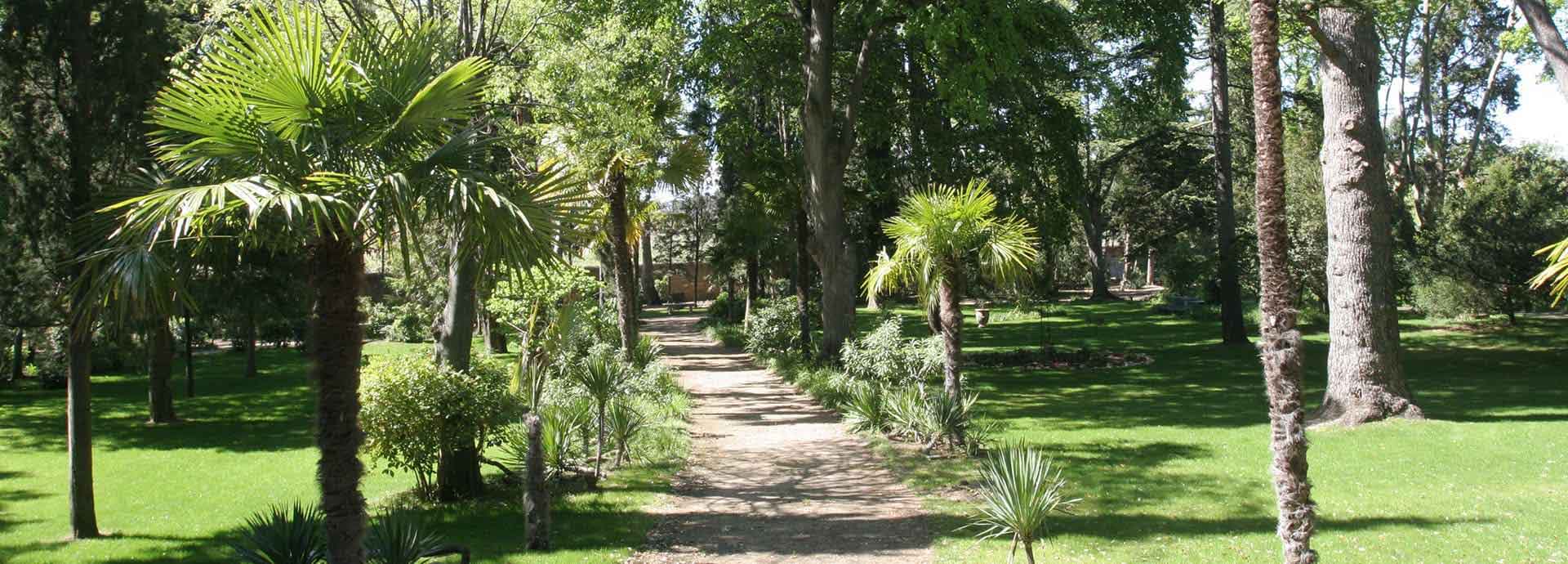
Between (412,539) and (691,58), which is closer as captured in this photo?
(412,539)

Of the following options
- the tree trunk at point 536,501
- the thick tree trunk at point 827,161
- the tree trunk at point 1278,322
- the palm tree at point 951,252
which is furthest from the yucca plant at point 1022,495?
the thick tree trunk at point 827,161

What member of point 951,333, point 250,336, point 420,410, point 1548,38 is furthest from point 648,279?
point 1548,38

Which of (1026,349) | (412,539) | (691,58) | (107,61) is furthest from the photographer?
(1026,349)

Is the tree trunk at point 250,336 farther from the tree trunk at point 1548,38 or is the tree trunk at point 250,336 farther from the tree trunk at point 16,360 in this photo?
the tree trunk at point 1548,38

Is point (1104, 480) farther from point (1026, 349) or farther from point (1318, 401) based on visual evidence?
point (1026, 349)

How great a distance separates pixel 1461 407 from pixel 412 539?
1623 cm

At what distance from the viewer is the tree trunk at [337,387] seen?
582 centimetres

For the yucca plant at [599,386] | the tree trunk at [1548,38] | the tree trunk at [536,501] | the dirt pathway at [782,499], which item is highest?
the tree trunk at [1548,38]

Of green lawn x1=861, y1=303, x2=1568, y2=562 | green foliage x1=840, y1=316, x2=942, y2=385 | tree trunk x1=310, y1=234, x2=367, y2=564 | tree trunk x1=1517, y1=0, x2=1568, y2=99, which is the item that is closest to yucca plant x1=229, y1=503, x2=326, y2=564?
tree trunk x1=310, y1=234, x2=367, y2=564

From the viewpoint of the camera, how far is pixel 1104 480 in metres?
11.2

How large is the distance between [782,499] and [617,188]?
462 inches

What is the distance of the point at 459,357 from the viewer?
36.1 ft

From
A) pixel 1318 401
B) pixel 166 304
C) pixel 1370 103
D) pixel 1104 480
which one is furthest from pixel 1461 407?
pixel 166 304

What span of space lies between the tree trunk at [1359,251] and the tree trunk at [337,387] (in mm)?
13656
